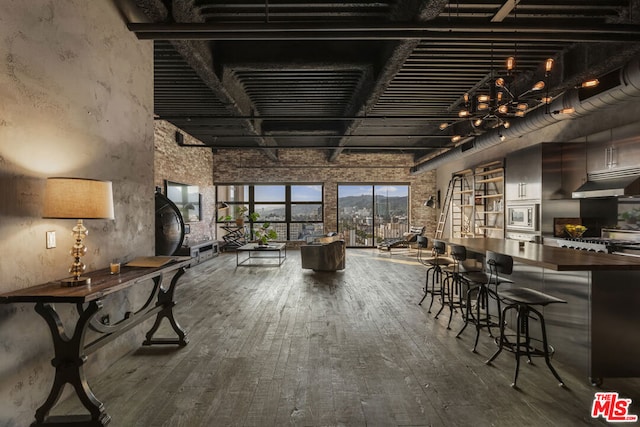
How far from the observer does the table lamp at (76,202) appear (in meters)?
2.07

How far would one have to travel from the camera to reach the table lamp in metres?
2.07

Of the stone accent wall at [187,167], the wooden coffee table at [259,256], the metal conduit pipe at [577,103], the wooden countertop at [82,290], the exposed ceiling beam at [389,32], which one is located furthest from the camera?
the wooden coffee table at [259,256]

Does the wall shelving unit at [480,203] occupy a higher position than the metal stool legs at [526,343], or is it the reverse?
the wall shelving unit at [480,203]

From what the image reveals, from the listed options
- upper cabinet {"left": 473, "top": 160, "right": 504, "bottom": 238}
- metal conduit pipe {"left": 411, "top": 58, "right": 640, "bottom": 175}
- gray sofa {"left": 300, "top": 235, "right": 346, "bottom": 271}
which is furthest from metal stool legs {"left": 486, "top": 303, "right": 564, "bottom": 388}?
upper cabinet {"left": 473, "top": 160, "right": 504, "bottom": 238}

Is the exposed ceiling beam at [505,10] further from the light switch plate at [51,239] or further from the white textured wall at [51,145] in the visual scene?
the light switch plate at [51,239]

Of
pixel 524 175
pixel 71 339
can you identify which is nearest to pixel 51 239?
pixel 71 339

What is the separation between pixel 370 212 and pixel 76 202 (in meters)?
10.8

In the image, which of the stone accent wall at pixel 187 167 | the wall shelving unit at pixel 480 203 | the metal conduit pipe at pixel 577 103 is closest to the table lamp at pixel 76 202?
the metal conduit pipe at pixel 577 103

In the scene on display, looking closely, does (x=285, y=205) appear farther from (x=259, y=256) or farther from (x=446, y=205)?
(x=446, y=205)

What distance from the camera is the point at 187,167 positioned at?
9.34 meters

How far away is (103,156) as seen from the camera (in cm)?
288

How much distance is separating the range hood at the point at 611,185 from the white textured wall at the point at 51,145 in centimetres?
634

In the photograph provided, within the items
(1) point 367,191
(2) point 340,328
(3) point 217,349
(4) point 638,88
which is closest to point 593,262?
(4) point 638,88

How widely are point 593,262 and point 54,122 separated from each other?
4.39 meters
